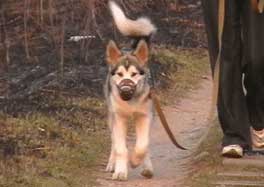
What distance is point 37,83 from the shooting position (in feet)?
38.9

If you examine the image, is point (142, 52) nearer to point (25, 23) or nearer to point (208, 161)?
point (208, 161)

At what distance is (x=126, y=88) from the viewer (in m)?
7.95

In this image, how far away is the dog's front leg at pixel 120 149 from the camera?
814 centimetres

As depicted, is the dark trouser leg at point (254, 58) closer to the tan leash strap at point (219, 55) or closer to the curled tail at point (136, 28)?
the tan leash strap at point (219, 55)

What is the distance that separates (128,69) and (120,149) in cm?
68

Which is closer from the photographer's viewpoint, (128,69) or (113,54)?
(128,69)

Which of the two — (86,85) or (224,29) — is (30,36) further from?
(224,29)

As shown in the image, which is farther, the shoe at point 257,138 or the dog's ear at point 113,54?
the shoe at point 257,138

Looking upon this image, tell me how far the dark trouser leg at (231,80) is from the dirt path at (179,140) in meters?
0.59

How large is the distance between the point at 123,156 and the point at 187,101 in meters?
4.40

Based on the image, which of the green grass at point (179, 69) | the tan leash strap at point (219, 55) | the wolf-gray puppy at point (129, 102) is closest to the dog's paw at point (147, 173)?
the wolf-gray puppy at point (129, 102)

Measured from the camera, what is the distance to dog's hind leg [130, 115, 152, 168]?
8.11 meters

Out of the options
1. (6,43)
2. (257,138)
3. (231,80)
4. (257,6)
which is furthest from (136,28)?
(6,43)

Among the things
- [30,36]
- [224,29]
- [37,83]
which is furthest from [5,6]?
[224,29]
